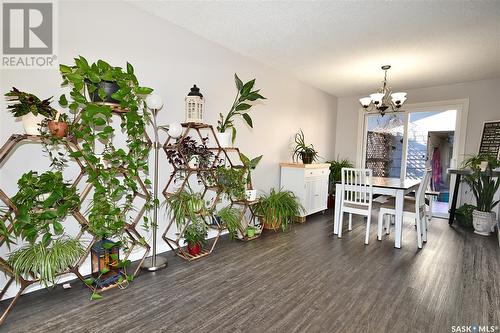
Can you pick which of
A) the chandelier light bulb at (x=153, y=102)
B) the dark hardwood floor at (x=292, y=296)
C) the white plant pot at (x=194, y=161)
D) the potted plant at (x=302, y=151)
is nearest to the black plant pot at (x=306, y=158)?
the potted plant at (x=302, y=151)

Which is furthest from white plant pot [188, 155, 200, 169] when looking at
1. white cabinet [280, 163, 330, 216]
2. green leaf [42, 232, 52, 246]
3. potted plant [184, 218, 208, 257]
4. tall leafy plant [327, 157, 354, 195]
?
tall leafy plant [327, 157, 354, 195]

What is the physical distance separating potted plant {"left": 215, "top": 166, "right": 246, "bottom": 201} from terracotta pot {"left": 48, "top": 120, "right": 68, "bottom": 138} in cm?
151

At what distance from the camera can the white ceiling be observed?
8.23ft

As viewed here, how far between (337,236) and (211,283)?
207cm

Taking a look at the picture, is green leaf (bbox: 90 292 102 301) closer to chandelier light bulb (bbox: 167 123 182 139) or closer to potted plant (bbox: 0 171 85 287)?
potted plant (bbox: 0 171 85 287)

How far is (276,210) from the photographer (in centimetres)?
371

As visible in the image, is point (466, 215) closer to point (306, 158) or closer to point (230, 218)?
point (306, 158)

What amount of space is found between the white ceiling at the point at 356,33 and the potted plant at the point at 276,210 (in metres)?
2.09

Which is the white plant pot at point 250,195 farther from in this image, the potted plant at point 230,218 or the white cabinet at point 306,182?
the white cabinet at point 306,182

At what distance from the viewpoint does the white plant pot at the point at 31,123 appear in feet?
5.90

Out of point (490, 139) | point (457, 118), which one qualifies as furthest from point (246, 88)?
point (490, 139)

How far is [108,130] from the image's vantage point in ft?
6.68

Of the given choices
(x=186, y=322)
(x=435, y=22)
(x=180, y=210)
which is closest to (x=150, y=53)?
(x=180, y=210)

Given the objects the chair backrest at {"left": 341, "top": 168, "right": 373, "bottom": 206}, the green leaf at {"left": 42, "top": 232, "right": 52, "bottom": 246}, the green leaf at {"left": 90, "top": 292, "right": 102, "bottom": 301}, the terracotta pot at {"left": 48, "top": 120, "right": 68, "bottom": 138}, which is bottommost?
the green leaf at {"left": 90, "top": 292, "right": 102, "bottom": 301}
